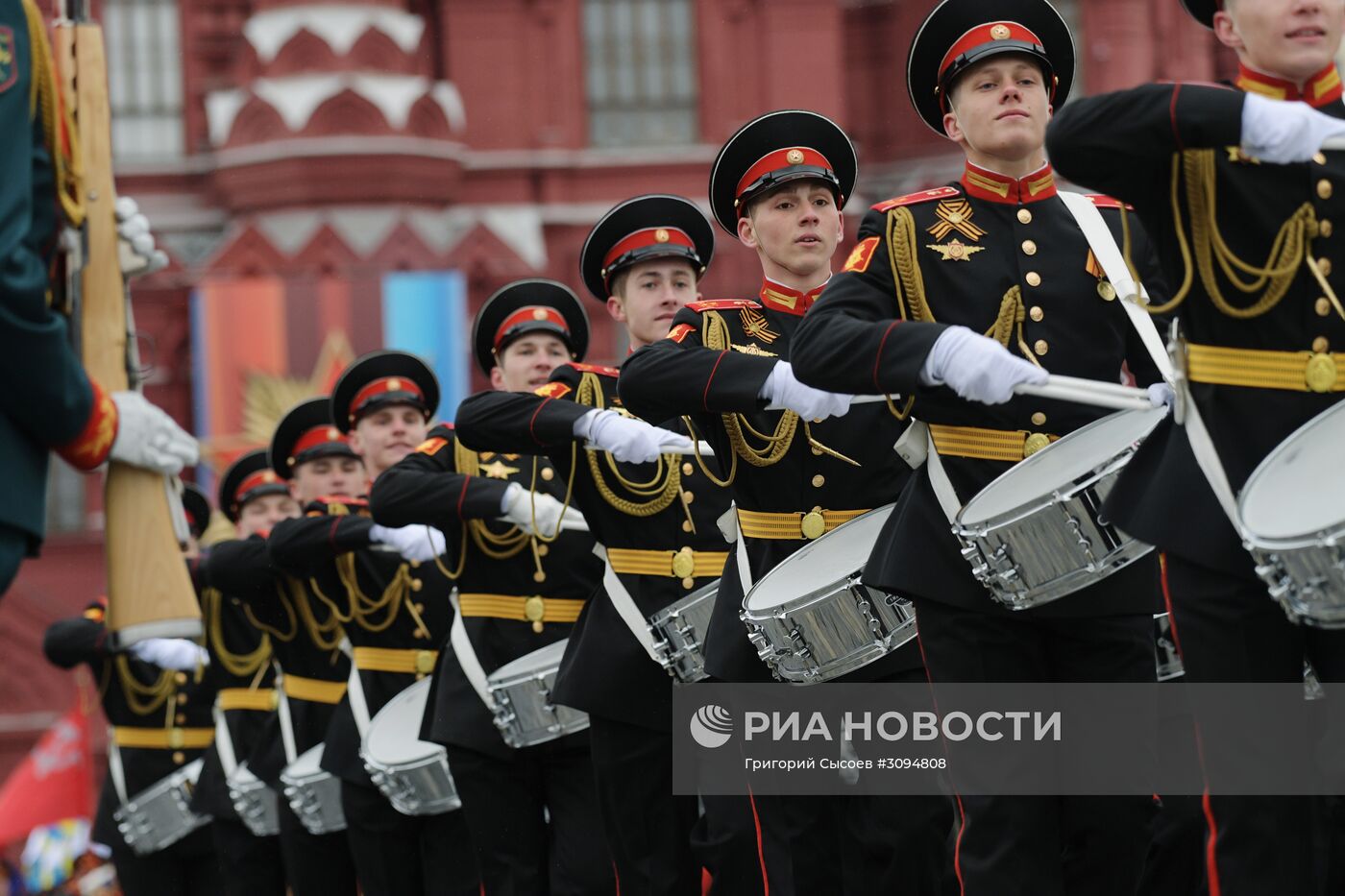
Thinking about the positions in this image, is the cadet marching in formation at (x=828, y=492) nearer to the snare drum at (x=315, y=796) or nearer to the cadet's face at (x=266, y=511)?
the snare drum at (x=315, y=796)

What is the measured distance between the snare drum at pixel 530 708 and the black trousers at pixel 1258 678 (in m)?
3.26

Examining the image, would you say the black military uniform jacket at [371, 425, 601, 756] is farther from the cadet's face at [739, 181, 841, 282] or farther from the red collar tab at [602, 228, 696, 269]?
the cadet's face at [739, 181, 841, 282]

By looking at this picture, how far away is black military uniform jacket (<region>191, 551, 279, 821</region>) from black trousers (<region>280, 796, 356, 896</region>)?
100 cm

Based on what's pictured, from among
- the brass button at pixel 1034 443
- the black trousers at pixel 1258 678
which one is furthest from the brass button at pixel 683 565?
the black trousers at pixel 1258 678

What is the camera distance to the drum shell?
5.56m

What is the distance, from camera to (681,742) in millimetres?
6859

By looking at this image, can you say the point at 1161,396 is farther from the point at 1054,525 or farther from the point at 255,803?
the point at 255,803

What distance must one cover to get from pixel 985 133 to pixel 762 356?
2.88 feet

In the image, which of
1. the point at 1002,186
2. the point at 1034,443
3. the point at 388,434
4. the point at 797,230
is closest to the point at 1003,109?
the point at 1002,186

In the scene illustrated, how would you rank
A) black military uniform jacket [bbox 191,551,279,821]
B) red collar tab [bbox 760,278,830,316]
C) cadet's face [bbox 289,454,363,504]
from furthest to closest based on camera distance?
1. black military uniform jacket [bbox 191,551,279,821]
2. cadet's face [bbox 289,454,363,504]
3. red collar tab [bbox 760,278,830,316]

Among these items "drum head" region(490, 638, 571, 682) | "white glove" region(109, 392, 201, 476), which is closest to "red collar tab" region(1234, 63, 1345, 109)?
"white glove" region(109, 392, 201, 476)

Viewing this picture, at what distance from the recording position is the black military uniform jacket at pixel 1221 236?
457 centimetres

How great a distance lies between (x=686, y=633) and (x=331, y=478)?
154 inches

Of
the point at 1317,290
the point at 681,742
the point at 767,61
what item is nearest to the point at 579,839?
the point at 681,742
